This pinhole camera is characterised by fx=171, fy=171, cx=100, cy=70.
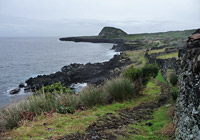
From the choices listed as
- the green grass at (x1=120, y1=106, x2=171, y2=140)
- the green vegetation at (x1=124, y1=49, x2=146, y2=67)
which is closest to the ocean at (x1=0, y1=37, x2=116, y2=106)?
the green grass at (x1=120, y1=106, x2=171, y2=140)

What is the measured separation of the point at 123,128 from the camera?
6.26 meters

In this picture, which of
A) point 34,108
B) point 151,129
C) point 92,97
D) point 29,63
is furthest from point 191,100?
point 29,63

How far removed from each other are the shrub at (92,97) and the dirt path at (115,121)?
4.32 feet

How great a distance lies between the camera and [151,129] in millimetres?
6320

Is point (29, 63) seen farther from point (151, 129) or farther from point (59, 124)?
point (151, 129)

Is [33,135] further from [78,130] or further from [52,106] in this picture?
[52,106]

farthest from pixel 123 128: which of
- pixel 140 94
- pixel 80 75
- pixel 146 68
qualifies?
pixel 80 75

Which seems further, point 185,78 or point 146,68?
point 146,68

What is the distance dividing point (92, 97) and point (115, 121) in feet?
7.48

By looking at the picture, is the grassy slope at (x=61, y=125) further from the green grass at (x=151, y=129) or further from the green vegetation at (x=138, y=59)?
the green vegetation at (x=138, y=59)

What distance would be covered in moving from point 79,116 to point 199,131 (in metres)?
4.98

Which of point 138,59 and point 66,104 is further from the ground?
point 138,59

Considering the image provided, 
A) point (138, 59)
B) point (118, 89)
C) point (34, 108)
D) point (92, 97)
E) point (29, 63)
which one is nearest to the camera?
point (34, 108)

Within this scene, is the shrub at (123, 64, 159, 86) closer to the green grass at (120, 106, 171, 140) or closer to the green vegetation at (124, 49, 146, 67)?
the green grass at (120, 106, 171, 140)
